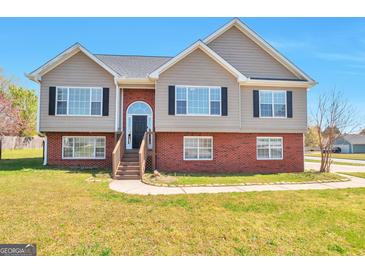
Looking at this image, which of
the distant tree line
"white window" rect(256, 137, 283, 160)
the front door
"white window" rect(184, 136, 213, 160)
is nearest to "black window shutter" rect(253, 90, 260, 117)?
"white window" rect(256, 137, 283, 160)

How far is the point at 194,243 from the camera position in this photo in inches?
166

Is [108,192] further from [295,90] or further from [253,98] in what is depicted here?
[295,90]

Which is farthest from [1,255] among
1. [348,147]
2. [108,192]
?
[348,147]

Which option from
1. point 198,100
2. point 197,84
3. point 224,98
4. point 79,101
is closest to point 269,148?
point 224,98

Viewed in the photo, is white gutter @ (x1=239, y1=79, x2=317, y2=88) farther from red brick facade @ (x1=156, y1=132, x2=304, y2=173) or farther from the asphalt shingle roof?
the asphalt shingle roof

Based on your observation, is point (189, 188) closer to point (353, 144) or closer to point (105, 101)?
point (105, 101)

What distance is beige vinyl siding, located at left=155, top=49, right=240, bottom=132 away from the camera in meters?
12.7

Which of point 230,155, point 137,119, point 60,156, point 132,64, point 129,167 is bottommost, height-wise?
point 129,167

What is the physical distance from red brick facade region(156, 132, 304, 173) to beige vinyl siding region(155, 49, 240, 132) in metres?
0.66

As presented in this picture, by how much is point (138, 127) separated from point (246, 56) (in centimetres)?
812

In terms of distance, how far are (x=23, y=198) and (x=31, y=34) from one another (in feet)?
18.8

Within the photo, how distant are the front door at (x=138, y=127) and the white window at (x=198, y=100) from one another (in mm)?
2542

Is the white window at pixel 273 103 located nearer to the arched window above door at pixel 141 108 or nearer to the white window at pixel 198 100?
the white window at pixel 198 100

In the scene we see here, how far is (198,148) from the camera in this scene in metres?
13.5
